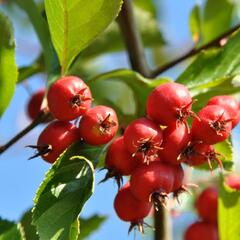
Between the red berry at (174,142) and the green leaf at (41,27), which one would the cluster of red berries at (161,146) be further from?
the green leaf at (41,27)

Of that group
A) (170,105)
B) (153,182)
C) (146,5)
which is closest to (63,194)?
(153,182)

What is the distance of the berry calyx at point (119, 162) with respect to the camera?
1787mm

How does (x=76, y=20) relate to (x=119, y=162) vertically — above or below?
above

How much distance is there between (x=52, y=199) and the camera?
70.1 inches

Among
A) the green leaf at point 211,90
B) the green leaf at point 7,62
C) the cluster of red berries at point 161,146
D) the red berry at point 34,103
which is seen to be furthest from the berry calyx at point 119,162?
the red berry at point 34,103

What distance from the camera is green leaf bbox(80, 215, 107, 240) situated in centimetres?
246

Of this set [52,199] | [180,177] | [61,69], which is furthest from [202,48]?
[52,199]

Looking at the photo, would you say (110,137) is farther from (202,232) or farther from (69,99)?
(202,232)

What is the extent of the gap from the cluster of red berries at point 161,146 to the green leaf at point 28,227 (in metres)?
0.38

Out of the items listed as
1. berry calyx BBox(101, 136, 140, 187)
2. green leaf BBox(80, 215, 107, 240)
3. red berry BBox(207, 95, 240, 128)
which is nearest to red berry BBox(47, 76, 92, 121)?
berry calyx BBox(101, 136, 140, 187)

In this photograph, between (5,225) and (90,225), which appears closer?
(5,225)

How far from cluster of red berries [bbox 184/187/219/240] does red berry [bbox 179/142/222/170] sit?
2.01ft

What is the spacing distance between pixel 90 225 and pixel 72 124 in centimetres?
70

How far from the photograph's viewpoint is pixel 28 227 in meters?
2.20
